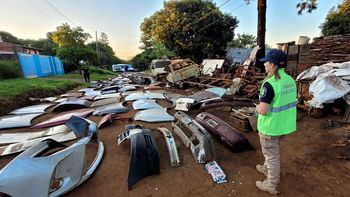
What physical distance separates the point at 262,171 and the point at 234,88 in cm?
540

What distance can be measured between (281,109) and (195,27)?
17.9 m

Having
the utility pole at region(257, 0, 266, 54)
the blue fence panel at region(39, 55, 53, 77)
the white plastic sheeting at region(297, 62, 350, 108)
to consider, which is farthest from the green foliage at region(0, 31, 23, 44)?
the white plastic sheeting at region(297, 62, 350, 108)

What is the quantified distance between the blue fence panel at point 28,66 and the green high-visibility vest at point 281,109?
1769 centimetres

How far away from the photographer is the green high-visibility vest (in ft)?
6.73

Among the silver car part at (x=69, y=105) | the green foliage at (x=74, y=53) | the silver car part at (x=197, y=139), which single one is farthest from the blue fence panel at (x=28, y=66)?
the silver car part at (x=197, y=139)

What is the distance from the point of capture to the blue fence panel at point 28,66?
47.4ft

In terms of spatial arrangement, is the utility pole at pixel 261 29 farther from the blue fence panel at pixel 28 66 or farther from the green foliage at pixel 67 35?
the green foliage at pixel 67 35

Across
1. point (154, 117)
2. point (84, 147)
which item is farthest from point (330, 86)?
point (84, 147)

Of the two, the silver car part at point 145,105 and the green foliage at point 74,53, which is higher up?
the green foliage at point 74,53

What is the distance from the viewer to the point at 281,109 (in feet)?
6.88

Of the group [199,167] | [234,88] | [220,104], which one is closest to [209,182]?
[199,167]

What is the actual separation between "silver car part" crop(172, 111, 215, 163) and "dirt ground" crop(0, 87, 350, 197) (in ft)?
0.45

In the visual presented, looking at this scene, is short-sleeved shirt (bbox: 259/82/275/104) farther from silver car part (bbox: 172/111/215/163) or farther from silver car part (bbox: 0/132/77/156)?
silver car part (bbox: 0/132/77/156)

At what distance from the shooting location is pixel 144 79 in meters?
15.9
